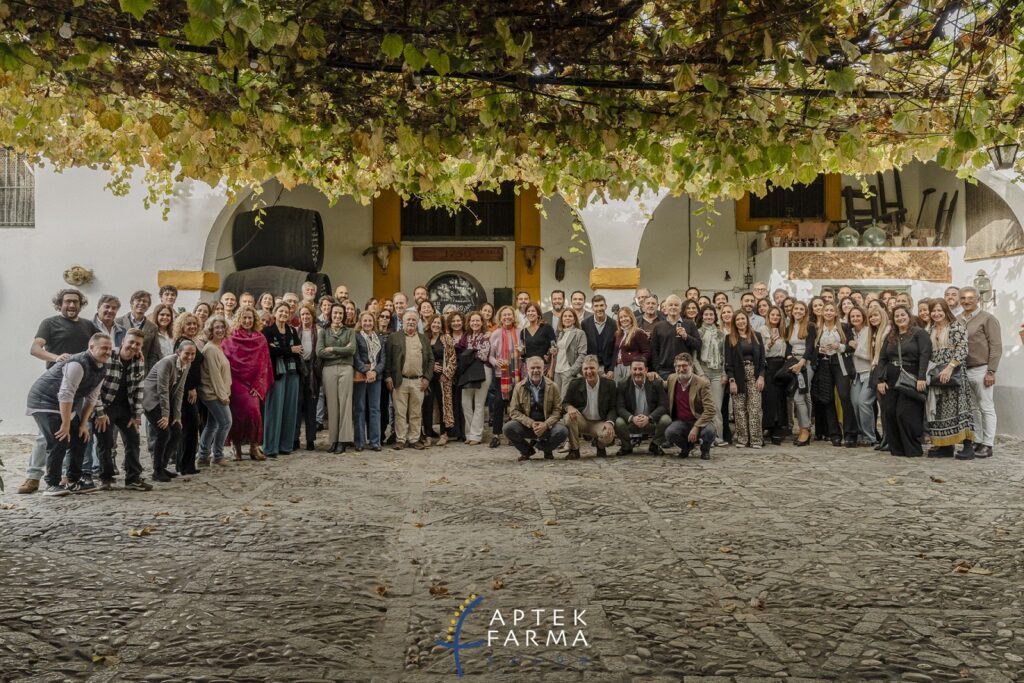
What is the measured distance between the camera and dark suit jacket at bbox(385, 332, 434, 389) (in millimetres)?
10312

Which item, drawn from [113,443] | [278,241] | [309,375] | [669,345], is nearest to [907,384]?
[669,345]

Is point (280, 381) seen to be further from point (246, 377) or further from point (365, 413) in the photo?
point (365, 413)

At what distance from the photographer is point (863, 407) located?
10.4 m

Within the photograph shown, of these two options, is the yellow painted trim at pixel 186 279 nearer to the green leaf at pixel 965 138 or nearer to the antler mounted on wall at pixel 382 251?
the antler mounted on wall at pixel 382 251

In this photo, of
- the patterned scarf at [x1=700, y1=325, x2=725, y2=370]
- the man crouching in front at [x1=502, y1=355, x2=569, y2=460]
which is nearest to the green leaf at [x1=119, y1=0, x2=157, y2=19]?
the man crouching in front at [x1=502, y1=355, x2=569, y2=460]

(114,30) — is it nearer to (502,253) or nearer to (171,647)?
(171,647)

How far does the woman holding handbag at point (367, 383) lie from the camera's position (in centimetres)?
1010

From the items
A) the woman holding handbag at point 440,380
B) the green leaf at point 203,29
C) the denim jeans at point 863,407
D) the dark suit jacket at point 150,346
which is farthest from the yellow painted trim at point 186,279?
the green leaf at point 203,29

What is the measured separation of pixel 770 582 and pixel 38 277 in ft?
38.0

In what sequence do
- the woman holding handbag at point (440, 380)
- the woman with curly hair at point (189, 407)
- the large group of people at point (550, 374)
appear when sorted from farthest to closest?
the woman holding handbag at point (440, 380)
the large group of people at point (550, 374)
the woman with curly hair at point (189, 407)

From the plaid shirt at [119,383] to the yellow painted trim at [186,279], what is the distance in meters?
5.20

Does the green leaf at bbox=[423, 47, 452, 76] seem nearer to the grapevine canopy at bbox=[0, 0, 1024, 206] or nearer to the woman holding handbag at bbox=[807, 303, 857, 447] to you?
the grapevine canopy at bbox=[0, 0, 1024, 206]

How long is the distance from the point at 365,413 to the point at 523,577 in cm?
583

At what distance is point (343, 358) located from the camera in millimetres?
9953
